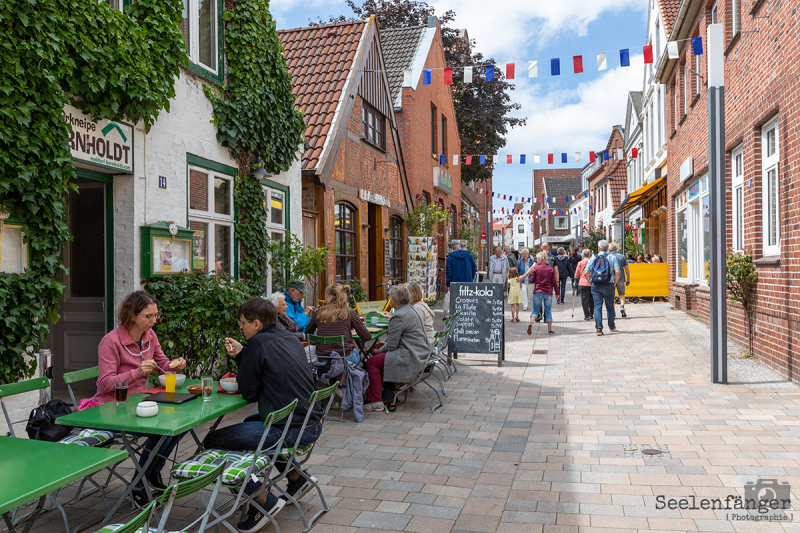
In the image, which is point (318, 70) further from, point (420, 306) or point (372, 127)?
point (420, 306)

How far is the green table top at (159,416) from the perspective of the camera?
345 cm

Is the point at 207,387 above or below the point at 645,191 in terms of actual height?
below

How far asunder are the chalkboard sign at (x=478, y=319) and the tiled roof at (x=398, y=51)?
10.4m

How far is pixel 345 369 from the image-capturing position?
21.8 feet

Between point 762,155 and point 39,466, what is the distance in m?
9.19

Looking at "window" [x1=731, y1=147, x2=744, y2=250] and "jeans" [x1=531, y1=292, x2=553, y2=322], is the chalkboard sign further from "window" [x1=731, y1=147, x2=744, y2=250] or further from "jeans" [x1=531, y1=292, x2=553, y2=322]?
"window" [x1=731, y1=147, x2=744, y2=250]

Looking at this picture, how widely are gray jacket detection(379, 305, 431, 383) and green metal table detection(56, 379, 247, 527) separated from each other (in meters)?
2.72

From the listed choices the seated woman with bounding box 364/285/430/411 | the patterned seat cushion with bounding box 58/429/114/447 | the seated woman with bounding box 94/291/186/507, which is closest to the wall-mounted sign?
the seated woman with bounding box 94/291/186/507

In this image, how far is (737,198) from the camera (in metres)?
10.2

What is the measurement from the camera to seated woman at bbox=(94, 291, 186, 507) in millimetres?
4328

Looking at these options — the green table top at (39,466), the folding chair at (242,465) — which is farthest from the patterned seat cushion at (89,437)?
the green table top at (39,466)

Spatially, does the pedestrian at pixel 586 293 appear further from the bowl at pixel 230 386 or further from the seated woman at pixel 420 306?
the bowl at pixel 230 386

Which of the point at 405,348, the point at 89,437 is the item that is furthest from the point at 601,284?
the point at 89,437

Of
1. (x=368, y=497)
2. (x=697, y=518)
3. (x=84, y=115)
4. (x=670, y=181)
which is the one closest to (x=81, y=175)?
(x=84, y=115)
